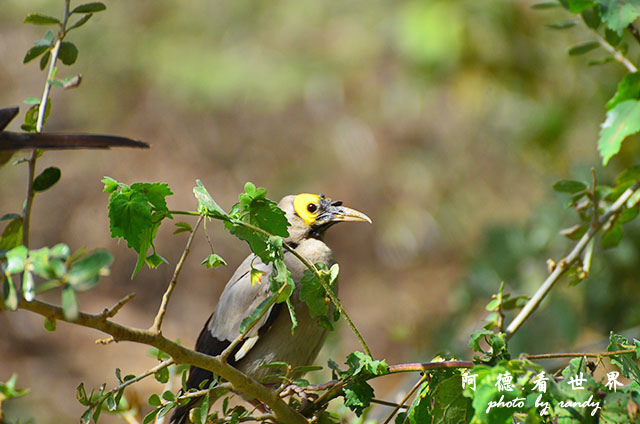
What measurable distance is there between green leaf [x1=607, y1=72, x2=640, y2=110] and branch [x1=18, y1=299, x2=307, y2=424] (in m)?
1.51

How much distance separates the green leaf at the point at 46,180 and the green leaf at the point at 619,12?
5.90 ft

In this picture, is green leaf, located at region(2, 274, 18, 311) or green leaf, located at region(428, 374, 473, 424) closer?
green leaf, located at region(2, 274, 18, 311)

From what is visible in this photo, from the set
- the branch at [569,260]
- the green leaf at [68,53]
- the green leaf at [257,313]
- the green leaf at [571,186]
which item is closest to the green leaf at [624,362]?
the branch at [569,260]

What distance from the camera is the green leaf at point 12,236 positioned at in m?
1.68

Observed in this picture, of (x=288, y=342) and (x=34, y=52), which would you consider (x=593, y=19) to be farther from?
(x=34, y=52)

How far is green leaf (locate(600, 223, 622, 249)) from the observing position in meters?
2.50

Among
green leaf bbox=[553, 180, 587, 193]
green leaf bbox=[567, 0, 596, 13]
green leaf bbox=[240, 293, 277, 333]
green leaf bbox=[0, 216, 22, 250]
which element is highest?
green leaf bbox=[567, 0, 596, 13]

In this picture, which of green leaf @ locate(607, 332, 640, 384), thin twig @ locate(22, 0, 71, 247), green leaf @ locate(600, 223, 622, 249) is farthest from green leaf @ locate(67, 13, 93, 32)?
green leaf @ locate(600, 223, 622, 249)

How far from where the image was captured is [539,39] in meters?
6.09

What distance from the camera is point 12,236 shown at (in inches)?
66.5

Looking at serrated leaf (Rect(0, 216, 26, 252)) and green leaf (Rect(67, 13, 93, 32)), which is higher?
green leaf (Rect(67, 13, 93, 32))

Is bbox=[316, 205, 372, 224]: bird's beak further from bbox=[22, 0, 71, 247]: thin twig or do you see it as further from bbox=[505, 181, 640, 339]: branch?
bbox=[22, 0, 71, 247]: thin twig

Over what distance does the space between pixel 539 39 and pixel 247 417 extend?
5.18 m

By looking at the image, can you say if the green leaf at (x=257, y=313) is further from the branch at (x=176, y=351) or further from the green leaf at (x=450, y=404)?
the green leaf at (x=450, y=404)
